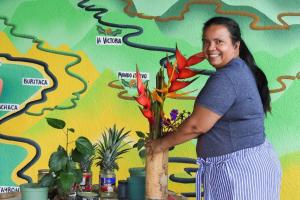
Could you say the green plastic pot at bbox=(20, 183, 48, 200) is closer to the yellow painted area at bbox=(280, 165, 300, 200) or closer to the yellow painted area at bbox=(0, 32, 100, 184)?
the yellow painted area at bbox=(0, 32, 100, 184)

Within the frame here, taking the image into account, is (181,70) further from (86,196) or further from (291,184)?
(291,184)

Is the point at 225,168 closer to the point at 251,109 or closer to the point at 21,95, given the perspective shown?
the point at 251,109

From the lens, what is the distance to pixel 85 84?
143 inches

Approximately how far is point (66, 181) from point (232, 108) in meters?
0.76

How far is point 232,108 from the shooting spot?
205cm

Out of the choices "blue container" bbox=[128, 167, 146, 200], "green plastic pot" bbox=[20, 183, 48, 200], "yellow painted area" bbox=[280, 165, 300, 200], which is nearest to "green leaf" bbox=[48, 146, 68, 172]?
"green plastic pot" bbox=[20, 183, 48, 200]

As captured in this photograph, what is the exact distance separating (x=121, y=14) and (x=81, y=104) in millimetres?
703

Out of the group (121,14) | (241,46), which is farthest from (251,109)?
(121,14)

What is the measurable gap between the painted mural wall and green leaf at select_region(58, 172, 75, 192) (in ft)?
4.69

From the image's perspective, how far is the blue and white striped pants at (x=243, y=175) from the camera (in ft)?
6.73

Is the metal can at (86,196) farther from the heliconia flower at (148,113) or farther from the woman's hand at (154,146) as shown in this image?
the heliconia flower at (148,113)

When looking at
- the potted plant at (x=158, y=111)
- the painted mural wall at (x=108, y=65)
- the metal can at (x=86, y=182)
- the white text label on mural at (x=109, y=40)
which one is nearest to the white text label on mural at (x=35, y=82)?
the painted mural wall at (x=108, y=65)

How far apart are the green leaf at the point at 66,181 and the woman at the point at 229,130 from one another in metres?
0.39

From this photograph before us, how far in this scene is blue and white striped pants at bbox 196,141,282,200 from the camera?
205 cm
